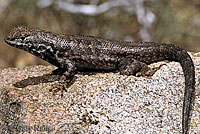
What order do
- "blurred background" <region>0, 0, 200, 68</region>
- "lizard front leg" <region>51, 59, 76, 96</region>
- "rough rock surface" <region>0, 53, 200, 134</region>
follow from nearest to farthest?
"rough rock surface" <region>0, 53, 200, 134</region> → "lizard front leg" <region>51, 59, 76, 96</region> → "blurred background" <region>0, 0, 200, 68</region>

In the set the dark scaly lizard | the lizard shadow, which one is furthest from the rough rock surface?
the dark scaly lizard

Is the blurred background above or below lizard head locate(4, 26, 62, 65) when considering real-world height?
above

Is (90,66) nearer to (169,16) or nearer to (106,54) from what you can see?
(106,54)

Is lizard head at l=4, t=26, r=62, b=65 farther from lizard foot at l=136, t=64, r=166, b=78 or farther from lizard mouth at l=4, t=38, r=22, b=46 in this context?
lizard foot at l=136, t=64, r=166, b=78

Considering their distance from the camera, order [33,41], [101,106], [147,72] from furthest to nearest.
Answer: [33,41] → [147,72] → [101,106]

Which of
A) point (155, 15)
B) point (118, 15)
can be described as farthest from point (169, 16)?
point (118, 15)

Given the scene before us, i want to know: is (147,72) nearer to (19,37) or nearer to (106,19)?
(19,37)

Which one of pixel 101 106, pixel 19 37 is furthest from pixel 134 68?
pixel 19 37
